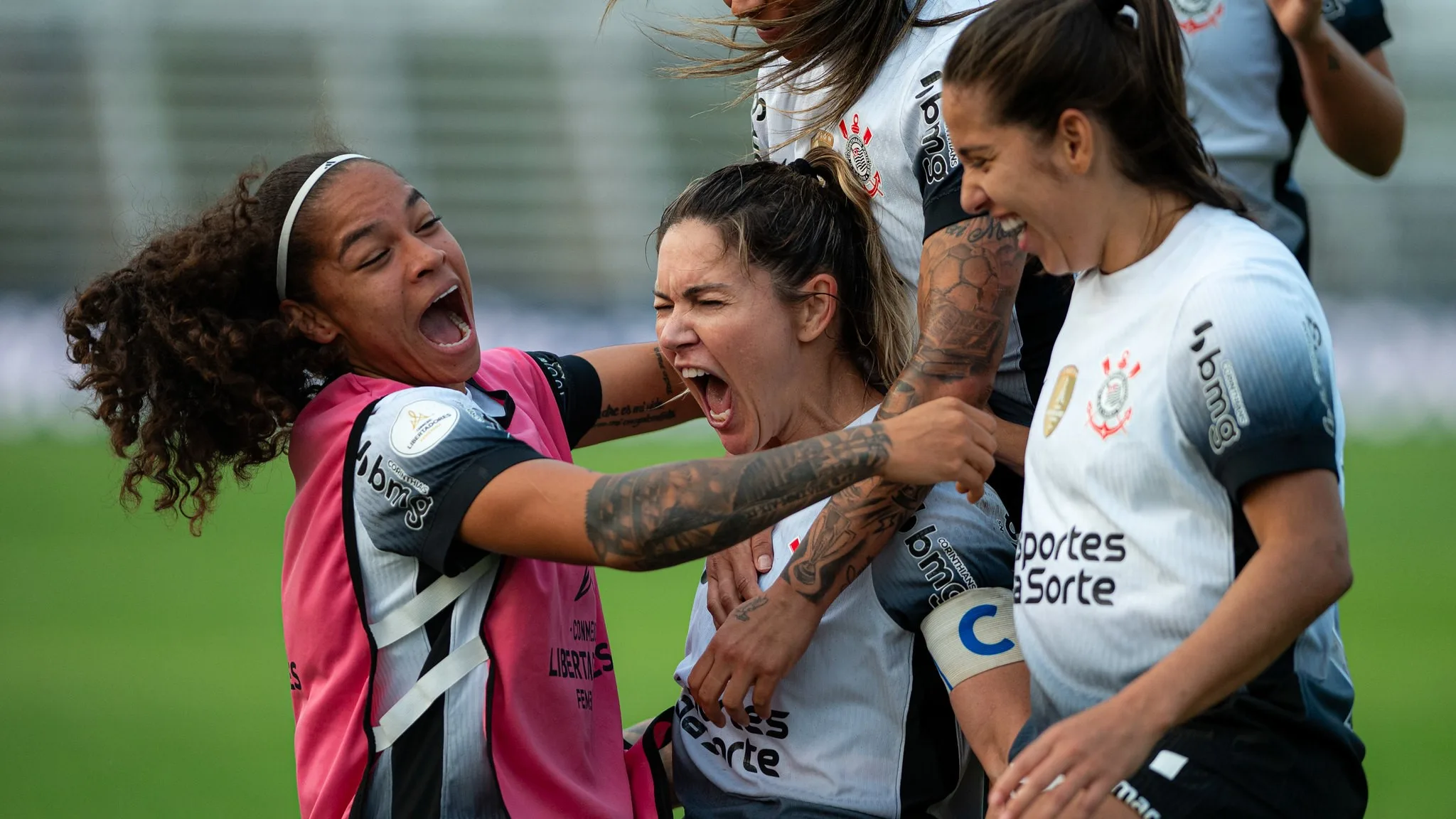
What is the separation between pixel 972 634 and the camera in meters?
3.09

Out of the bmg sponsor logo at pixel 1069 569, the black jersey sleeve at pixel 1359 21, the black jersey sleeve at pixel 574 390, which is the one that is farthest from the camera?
the black jersey sleeve at pixel 1359 21

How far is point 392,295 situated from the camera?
3334 millimetres

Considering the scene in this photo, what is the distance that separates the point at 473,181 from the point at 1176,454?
71.4 feet

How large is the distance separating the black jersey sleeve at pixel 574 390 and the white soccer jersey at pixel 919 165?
818mm

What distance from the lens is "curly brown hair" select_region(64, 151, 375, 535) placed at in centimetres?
325

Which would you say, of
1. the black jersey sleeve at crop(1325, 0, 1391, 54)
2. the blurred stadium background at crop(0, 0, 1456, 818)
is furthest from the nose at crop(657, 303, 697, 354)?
the blurred stadium background at crop(0, 0, 1456, 818)

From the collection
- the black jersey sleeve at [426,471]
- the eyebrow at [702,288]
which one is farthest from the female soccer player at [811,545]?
the black jersey sleeve at [426,471]

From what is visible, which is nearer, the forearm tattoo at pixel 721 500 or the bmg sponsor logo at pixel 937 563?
the forearm tattoo at pixel 721 500

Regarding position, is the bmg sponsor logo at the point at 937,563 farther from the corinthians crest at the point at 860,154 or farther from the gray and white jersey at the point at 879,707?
the corinthians crest at the point at 860,154

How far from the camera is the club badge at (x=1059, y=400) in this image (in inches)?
105

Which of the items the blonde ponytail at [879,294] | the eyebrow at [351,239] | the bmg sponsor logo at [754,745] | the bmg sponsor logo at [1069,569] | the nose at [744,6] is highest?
the nose at [744,6]

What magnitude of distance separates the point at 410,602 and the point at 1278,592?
1674 mm

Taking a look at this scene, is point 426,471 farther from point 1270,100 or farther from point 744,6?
point 1270,100

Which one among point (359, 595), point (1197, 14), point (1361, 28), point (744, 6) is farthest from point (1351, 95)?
point (359, 595)
